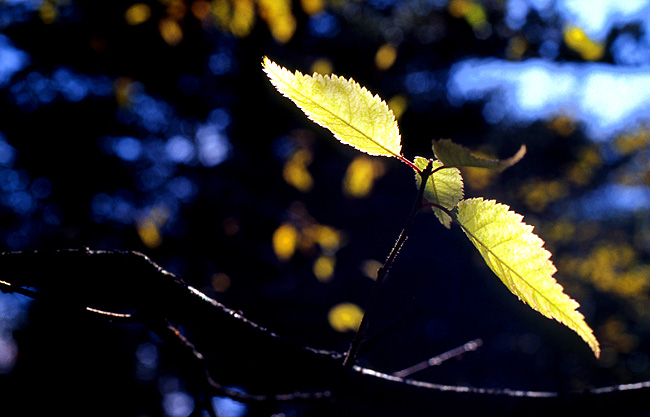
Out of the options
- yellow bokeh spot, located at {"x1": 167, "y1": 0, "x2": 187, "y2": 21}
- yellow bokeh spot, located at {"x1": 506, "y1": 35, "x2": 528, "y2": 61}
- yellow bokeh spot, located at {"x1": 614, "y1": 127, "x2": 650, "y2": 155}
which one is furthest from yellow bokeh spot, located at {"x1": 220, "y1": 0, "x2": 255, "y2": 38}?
yellow bokeh spot, located at {"x1": 614, "y1": 127, "x2": 650, "y2": 155}

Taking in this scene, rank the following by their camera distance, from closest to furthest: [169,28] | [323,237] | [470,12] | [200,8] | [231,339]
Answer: [231,339]
[169,28]
[200,8]
[470,12]
[323,237]

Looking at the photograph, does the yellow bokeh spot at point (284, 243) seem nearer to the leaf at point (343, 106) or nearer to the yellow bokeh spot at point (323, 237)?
the yellow bokeh spot at point (323, 237)

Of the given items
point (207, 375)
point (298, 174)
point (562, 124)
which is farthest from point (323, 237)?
point (562, 124)

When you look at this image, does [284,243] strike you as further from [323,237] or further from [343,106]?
[343,106]

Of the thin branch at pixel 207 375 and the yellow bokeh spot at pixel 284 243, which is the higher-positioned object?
the thin branch at pixel 207 375

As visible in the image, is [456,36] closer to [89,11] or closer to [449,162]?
[89,11]

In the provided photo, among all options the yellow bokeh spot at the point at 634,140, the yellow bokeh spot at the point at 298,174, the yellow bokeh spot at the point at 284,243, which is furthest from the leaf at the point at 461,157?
the yellow bokeh spot at the point at 634,140

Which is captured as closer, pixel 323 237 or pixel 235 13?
pixel 235 13
